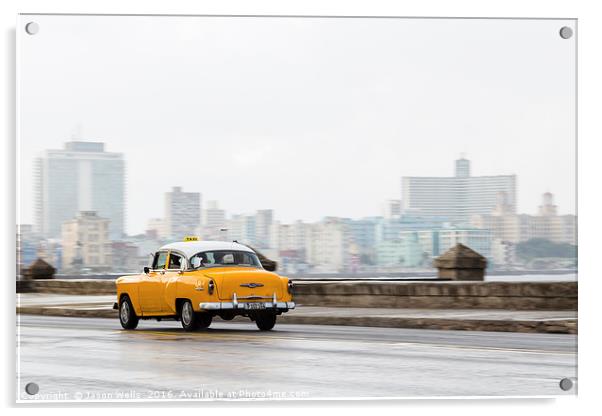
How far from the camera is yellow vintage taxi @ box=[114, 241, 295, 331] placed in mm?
20359

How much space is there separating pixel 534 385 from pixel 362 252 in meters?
2.24

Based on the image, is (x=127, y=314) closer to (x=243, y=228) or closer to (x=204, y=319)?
(x=204, y=319)

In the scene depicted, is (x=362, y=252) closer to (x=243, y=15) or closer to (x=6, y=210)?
(x=243, y=15)

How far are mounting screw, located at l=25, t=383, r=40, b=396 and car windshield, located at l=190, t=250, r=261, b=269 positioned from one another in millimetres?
8635

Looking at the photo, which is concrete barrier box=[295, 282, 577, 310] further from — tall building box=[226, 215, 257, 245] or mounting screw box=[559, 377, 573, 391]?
mounting screw box=[559, 377, 573, 391]

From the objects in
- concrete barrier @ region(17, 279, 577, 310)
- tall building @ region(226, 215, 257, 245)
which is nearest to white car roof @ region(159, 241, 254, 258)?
concrete barrier @ region(17, 279, 577, 310)

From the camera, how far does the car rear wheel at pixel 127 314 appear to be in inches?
864

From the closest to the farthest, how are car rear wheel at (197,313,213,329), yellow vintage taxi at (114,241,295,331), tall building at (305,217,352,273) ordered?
tall building at (305,217,352,273)
yellow vintage taxi at (114,241,295,331)
car rear wheel at (197,313,213,329)

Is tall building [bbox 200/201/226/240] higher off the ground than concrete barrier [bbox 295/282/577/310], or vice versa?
tall building [bbox 200/201/226/240]

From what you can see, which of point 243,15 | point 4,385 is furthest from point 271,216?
point 4,385

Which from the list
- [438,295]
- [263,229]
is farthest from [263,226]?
[438,295]

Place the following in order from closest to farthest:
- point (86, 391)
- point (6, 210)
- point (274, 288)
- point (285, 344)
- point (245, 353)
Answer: point (6, 210) < point (86, 391) < point (245, 353) < point (285, 344) < point (274, 288)

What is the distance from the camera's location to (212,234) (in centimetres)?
1526

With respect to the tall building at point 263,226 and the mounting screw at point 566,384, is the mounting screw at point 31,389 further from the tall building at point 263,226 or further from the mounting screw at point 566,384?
the mounting screw at point 566,384
